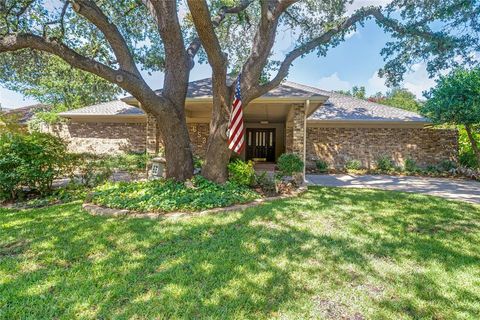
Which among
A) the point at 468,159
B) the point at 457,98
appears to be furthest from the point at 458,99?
the point at 468,159

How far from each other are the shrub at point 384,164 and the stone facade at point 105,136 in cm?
1256

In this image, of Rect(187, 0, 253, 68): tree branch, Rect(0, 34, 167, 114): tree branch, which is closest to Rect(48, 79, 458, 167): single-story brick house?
Rect(187, 0, 253, 68): tree branch

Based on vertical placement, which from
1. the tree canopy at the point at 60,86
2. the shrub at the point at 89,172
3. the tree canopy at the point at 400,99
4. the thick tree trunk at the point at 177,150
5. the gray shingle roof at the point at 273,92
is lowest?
the shrub at the point at 89,172

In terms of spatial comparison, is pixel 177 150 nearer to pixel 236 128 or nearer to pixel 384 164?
pixel 236 128

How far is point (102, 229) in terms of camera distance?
4.46 m

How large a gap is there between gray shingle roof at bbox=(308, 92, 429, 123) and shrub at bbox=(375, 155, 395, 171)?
1.93 metres

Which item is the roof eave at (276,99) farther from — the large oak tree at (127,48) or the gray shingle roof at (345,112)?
the gray shingle roof at (345,112)

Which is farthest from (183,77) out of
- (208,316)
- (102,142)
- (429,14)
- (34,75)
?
(34,75)

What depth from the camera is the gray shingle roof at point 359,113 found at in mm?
13609

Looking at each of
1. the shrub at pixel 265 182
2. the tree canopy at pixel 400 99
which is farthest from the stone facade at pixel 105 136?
the tree canopy at pixel 400 99

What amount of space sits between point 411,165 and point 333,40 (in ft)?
26.1

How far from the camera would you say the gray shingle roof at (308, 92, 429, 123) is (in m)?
13.6

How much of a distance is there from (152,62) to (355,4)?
790cm

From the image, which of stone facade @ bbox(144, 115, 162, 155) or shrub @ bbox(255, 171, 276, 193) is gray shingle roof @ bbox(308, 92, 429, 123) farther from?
stone facade @ bbox(144, 115, 162, 155)
